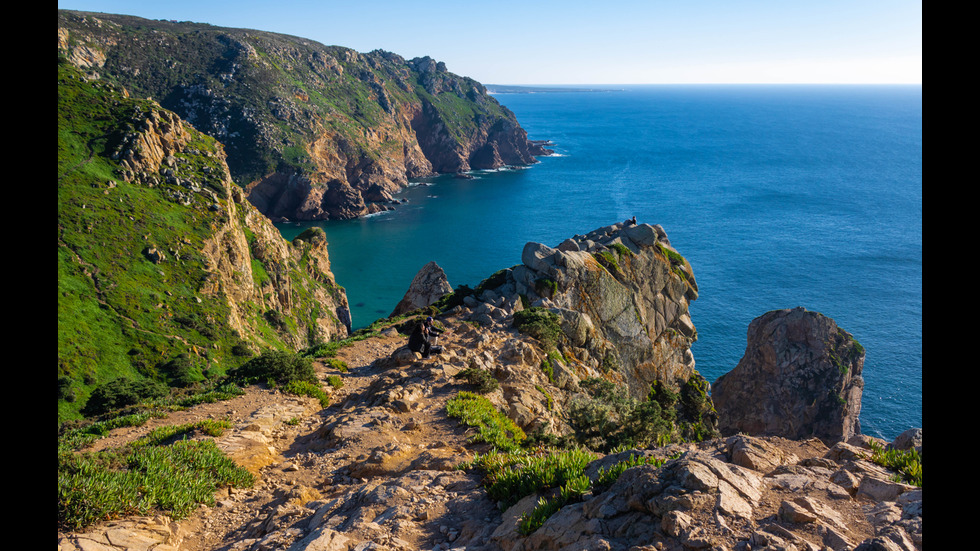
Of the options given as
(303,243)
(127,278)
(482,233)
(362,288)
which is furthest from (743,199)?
(127,278)

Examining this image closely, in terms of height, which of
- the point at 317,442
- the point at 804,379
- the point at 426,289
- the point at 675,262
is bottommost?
the point at 804,379

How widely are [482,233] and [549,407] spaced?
10976 cm

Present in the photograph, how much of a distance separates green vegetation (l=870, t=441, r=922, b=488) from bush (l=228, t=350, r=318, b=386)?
19.8 metres

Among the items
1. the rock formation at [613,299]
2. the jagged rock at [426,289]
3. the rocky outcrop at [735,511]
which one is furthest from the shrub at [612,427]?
the jagged rock at [426,289]

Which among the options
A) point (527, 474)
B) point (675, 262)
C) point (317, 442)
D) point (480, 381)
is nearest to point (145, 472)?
point (317, 442)

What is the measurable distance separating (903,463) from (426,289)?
47296mm

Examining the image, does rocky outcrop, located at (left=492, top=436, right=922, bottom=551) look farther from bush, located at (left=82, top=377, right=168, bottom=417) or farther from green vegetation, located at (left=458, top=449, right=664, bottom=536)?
bush, located at (left=82, top=377, right=168, bottom=417)

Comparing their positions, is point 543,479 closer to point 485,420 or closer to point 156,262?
point 485,420

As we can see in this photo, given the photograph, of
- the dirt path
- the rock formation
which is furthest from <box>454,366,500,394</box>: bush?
the rock formation

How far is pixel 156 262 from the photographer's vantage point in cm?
5869

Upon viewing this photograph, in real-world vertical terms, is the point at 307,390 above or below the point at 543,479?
below

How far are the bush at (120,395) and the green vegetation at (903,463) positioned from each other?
30.8 metres

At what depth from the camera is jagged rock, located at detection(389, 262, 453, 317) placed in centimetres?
5419
